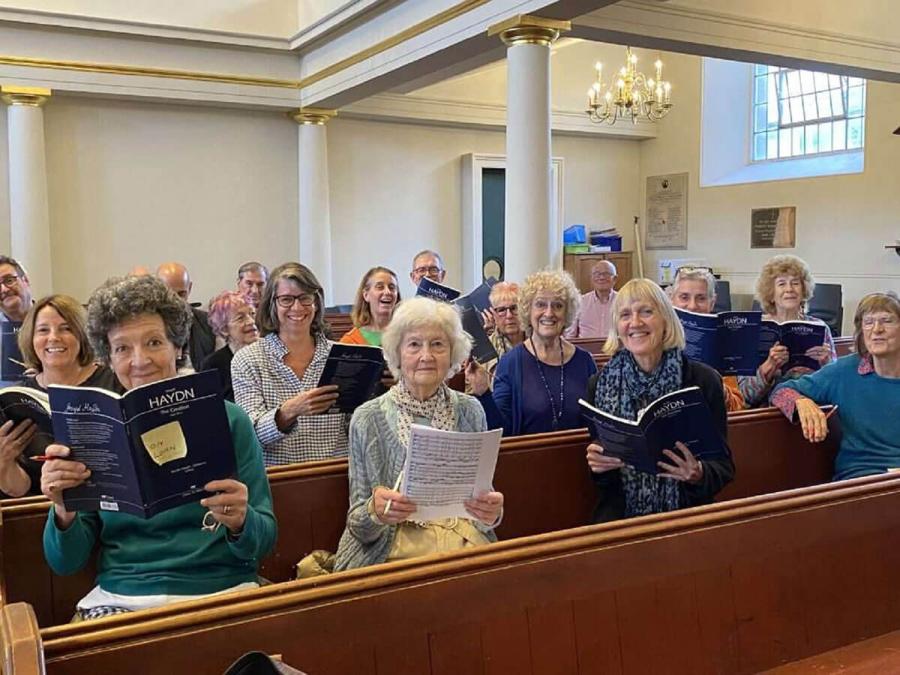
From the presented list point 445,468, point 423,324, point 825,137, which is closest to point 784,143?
point 825,137

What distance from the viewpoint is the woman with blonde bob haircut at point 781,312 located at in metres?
3.45

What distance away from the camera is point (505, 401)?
311cm

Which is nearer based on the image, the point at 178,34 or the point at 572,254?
the point at 178,34

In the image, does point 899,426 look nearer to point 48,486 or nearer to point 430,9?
point 48,486

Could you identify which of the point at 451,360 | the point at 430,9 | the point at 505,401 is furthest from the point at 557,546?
the point at 430,9

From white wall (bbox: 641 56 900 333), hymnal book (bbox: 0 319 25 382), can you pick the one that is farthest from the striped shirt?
white wall (bbox: 641 56 900 333)

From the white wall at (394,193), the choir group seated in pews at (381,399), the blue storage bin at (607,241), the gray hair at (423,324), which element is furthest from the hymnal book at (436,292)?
the blue storage bin at (607,241)

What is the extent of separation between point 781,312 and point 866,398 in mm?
1025

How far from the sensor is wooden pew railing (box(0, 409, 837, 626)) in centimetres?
205

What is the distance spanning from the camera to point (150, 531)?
1856 mm

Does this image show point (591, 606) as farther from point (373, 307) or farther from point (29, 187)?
point (29, 187)

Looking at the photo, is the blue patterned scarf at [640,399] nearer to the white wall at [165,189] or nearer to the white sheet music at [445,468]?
the white sheet music at [445,468]

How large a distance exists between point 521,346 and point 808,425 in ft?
3.52

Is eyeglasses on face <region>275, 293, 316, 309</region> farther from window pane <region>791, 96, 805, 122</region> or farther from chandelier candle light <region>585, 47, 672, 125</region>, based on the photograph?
window pane <region>791, 96, 805, 122</region>
